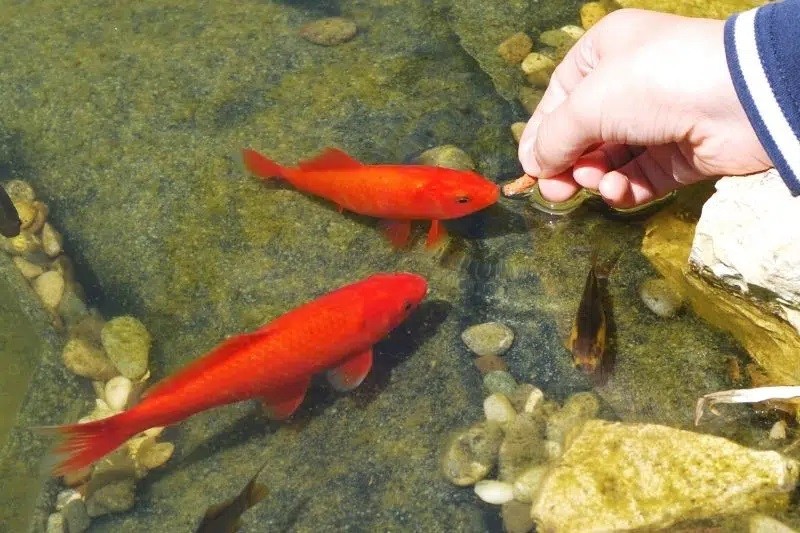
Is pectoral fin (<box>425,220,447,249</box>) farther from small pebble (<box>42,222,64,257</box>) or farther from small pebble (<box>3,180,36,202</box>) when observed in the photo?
small pebble (<box>3,180,36,202</box>)

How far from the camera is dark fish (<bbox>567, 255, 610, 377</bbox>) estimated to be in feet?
11.7

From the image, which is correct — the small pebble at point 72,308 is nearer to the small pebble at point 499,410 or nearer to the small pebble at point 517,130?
the small pebble at point 499,410

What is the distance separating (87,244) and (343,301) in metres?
1.93

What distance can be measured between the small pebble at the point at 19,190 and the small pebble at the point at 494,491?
3416mm

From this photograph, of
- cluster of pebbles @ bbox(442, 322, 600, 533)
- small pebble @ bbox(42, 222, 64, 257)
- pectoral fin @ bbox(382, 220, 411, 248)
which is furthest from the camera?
small pebble @ bbox(42, 222, 64, 257)

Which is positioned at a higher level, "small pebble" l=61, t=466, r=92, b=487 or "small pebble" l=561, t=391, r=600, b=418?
"small pebble" l=561, t=391, r=600, b=418

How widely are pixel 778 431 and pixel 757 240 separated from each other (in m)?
0.88

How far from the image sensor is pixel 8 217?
14.3ft

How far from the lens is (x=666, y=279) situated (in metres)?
3.81

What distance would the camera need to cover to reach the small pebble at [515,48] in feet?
16.6

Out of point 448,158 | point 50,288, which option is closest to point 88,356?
point 50,288

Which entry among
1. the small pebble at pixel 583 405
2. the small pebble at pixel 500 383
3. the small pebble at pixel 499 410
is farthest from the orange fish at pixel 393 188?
the small pebble at pixel 583 405

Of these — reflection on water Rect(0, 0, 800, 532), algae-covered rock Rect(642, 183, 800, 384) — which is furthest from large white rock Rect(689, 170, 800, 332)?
reflection on water Rect(0, 0, 800, 532)

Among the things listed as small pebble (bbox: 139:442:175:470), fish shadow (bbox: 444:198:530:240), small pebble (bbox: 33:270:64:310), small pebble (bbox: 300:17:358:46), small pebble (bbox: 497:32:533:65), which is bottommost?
small pebble (bbox: 139:442:175:470)
